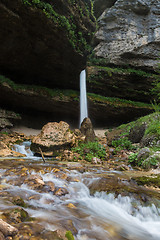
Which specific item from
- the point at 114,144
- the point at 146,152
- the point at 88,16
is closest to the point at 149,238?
the point at 146,152

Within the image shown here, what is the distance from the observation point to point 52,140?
20.2 ft

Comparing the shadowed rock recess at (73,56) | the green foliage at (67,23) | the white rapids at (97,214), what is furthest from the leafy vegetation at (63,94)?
the white rapids at (97,214)

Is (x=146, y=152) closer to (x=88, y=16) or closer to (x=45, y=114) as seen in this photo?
(x=88, y=16)

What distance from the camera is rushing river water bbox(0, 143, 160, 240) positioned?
1623 millimetres

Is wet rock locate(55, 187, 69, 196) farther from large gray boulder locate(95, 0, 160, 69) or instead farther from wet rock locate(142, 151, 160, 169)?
large gray boulder locate(95, 0, 160, 69)

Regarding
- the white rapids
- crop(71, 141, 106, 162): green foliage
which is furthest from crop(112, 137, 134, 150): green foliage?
the white rapids

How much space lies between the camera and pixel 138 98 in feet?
53.8

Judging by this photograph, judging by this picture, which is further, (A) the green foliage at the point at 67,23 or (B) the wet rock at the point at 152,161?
(A) the green foliage at the point at 67,23

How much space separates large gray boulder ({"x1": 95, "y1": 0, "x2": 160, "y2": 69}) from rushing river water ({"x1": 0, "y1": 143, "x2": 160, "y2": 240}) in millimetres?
15689

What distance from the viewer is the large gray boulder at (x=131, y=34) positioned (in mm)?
15844

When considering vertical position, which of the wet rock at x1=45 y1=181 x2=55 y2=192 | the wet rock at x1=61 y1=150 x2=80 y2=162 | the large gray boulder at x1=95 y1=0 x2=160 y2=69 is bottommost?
the wet rock at x1=61 y1=150 x2=80 y2=162

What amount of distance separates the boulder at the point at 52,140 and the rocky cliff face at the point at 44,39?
6.24 meters

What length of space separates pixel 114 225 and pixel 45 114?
590 inches

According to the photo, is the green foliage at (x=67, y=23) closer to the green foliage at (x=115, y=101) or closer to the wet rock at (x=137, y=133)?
the green foliage at (x=115, y=101)
